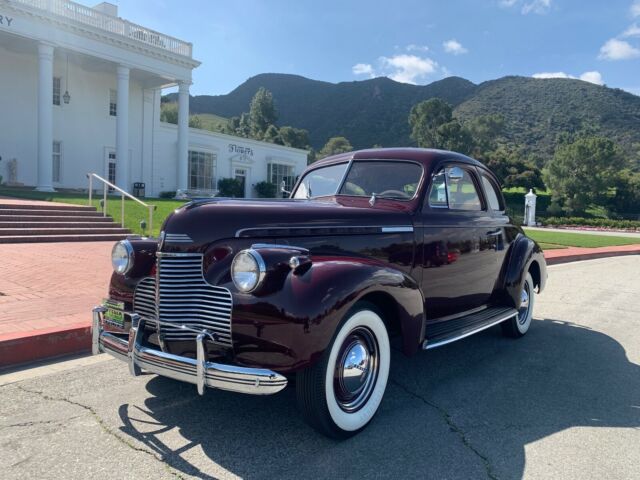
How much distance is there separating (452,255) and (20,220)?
36.6ft

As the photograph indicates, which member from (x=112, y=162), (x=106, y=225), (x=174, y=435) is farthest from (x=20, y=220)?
(x=112, y=162)

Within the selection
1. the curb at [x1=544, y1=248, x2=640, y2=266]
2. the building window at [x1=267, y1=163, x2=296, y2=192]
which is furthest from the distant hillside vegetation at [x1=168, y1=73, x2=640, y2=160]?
the curb at [x1=544, y1=248, x2=640, y2=266]

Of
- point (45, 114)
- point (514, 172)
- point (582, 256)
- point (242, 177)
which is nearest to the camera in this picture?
point (582, 256)

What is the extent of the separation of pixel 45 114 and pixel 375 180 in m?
21.9

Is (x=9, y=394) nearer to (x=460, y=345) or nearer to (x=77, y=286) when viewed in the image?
(x=77, y=286)

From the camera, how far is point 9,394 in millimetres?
3348

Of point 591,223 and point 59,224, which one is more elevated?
point 59,224

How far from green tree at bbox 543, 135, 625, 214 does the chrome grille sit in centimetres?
4502

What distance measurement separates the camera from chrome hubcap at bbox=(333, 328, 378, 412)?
2.86 m

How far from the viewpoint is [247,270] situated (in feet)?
8.61

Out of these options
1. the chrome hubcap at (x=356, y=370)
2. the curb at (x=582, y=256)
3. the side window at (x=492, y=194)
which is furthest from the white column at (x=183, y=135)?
the chrome hubcap at (x=356, y=370)

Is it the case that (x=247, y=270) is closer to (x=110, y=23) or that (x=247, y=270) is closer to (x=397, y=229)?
(x=397, y=229)

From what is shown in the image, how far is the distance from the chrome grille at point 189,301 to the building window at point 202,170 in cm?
2810

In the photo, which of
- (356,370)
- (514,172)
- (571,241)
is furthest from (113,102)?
(514,172)
